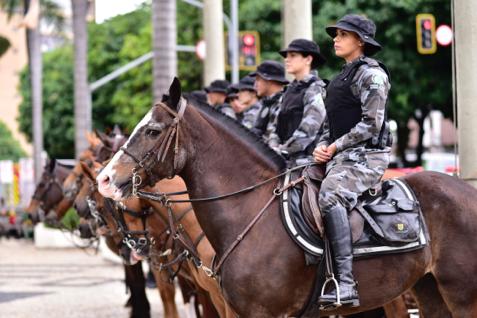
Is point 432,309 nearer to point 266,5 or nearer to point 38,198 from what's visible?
point 38,198

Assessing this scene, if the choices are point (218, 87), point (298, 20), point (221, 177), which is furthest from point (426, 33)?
point (221, 177)

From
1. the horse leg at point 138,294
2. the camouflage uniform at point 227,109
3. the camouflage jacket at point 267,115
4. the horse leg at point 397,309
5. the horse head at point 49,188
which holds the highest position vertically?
the camouflage uniform at point 227,109

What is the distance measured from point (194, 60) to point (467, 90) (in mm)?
39104

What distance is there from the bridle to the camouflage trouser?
1.20 meters

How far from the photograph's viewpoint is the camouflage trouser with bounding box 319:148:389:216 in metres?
7.55

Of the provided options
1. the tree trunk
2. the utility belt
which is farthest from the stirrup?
the tree trunk

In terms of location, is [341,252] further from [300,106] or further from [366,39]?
[300,106]

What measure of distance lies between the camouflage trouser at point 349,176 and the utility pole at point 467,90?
2251 millimetres

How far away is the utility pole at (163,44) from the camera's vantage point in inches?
764

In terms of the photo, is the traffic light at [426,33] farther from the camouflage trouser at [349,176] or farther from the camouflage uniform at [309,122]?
the camouflage trouser at [349,176]

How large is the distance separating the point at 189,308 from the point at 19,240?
2508cm

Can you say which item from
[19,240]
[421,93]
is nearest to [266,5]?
[421,93]

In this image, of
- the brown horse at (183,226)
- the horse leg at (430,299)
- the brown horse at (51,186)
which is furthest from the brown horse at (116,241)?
the brown horse at (51,186)

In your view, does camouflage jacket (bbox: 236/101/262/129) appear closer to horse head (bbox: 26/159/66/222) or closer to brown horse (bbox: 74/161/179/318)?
brown horse (bbox: 74/161/179/318)
